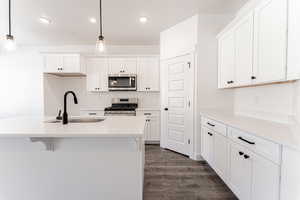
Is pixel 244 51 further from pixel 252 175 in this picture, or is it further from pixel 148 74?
pixel 148 74

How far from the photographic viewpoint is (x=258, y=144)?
1.36 m

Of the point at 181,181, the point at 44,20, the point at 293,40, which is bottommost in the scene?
the point at 181,181

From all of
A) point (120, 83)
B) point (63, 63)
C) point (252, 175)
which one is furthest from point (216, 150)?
point (63, 63)

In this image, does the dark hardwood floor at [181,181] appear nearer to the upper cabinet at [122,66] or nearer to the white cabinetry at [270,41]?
the white cabinetry at [270,41]

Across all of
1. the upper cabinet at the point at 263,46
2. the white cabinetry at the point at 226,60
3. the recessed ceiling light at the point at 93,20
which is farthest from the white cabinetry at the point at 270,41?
the recessed ceiling light at the point at 93,20

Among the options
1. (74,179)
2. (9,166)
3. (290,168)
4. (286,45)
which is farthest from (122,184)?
(286,45)

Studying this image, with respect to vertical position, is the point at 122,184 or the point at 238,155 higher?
the point at 238,155

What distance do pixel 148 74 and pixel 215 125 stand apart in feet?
7.89

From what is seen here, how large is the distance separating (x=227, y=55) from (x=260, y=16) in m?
0.79

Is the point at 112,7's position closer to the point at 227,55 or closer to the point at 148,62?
the point at 148,62

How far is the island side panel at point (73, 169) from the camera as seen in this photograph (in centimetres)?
150

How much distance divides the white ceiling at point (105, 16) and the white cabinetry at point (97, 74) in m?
0.58

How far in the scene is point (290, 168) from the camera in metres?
1.07

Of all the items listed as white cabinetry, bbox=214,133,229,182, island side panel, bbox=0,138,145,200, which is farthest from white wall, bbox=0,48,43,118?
white cabinetry, bbox=214,133,229,182
